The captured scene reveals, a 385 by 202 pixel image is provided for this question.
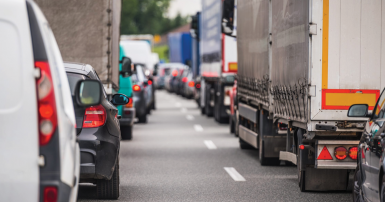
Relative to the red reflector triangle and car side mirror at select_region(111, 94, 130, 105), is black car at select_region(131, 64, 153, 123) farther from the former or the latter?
the red reflector triangle

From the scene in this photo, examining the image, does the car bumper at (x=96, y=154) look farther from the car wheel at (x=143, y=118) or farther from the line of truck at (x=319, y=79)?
the car wheel at (x=143, y=118)

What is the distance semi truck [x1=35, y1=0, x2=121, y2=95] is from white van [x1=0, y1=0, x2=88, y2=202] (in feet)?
24.7

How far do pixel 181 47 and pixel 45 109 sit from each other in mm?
39023

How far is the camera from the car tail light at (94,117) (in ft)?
26.4

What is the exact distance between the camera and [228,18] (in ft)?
55.2

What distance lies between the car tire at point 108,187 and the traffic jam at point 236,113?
0.04ft

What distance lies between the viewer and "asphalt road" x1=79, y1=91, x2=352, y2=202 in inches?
363

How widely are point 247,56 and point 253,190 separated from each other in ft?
15.7

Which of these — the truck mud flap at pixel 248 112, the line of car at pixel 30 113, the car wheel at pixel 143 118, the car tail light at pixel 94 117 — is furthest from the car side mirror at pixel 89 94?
the car wheel at pixel 143 118

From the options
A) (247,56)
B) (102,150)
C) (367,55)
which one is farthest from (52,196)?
(247,56)

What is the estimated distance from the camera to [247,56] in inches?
555

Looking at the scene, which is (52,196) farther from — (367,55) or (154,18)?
(154,18)

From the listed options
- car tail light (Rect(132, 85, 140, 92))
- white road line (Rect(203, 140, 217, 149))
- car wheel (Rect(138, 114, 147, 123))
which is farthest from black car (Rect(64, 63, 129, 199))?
car wheel (Rect(138, 114, 147, 123))

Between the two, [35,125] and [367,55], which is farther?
[367,55]
